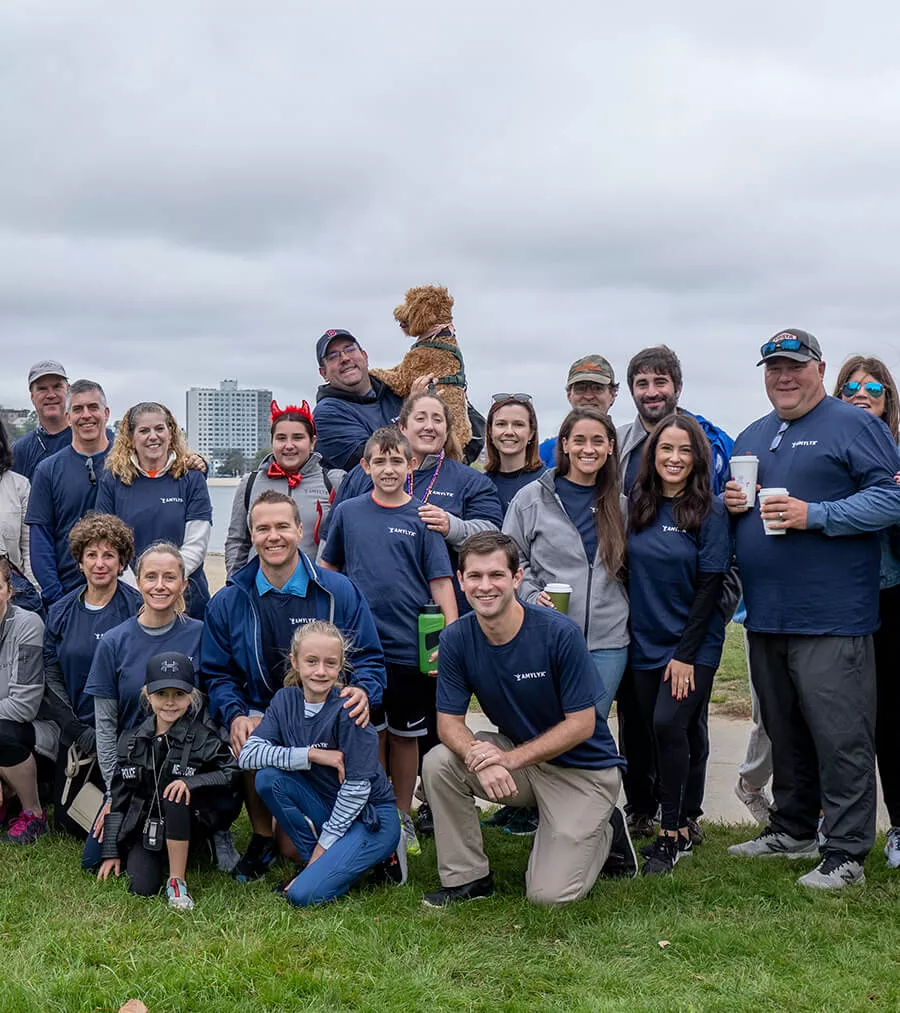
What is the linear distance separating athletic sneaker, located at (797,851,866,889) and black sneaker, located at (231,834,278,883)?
256cm

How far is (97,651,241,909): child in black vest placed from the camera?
4891 millimetres

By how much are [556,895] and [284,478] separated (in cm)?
279

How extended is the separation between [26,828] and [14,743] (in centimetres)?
→ 47

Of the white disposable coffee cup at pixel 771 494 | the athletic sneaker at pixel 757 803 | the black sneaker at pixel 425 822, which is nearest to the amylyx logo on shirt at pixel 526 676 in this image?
the white disposable coffee cup at pixel 771 494

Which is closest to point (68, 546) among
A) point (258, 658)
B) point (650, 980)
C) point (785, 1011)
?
point (258, 658)

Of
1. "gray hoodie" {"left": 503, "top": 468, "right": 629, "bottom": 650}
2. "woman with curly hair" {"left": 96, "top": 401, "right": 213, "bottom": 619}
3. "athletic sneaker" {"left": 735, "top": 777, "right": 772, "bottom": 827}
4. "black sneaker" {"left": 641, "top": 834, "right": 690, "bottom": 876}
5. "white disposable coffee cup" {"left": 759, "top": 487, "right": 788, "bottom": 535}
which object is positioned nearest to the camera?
"white disposable coffee cup" {"left": 759, "top": 487, "right": 788, "bottom": 535}

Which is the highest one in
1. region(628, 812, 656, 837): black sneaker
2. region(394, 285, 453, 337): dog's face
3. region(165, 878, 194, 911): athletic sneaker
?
region(394, 285, 453, 337): dog's face

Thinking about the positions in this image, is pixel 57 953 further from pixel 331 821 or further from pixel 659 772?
pixel 659 772

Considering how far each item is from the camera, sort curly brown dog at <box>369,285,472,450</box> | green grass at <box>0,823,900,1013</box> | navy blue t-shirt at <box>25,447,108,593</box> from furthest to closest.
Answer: curly brown dog at <box>369,285,472,450</box>
navy blue t-shirt at <box>25,447,108,593</box>
green grass at <box>0,823,900,1013</box>

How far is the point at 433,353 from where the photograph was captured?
701 cm

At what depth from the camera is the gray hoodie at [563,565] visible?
17.5ft

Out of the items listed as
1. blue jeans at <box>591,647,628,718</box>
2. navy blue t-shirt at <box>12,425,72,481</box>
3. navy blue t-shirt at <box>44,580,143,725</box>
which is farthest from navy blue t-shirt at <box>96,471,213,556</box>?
blue jeans at <box>591,647,628,718</box>

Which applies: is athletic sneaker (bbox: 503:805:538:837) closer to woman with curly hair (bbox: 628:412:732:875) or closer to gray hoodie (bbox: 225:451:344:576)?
woman with curly hair (bbox: 628:412:732:875)

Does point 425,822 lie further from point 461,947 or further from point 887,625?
point 887,625
